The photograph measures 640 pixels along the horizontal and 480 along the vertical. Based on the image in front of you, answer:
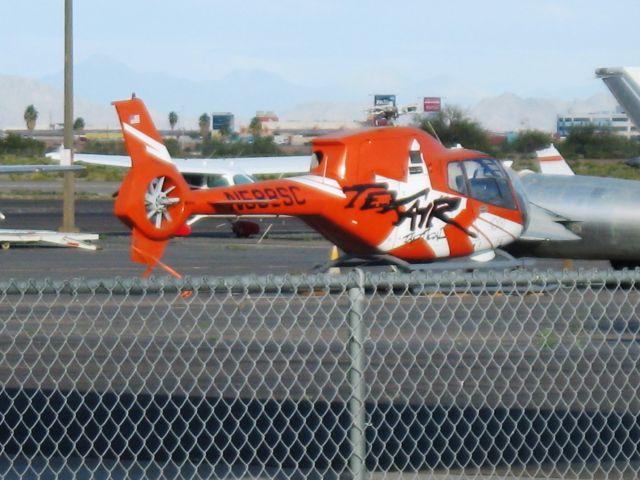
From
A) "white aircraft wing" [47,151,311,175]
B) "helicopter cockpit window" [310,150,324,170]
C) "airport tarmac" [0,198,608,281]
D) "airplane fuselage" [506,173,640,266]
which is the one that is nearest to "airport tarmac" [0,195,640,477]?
"helicopter cockpit window" [310,150,324,170]

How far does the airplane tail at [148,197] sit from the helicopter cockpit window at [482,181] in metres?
3.70

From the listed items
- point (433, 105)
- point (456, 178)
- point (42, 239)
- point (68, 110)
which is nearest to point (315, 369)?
point (456, 178)

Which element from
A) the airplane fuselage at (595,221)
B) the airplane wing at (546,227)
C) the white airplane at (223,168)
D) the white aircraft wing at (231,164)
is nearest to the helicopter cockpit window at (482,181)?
the airplane wing at (546,227)

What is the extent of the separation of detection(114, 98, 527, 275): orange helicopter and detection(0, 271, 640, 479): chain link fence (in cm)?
386

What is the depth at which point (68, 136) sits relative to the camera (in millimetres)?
32406

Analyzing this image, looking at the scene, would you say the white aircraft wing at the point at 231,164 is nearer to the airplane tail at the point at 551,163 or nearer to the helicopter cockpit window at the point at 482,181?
the airplane tail at the point at 551,163

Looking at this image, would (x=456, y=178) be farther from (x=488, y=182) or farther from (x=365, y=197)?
(x=365, y=197)

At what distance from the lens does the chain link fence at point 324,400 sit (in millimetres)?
6469

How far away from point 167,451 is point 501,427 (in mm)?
2240

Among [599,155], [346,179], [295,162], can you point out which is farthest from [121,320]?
[599,155]

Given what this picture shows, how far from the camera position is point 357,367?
6.10 metres

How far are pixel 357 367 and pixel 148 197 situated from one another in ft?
35.2

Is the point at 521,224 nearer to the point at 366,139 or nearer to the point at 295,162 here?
the point at 366,139

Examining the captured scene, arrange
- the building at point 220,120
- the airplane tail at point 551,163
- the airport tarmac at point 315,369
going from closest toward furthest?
the airport tarmac at point 315,369
the airplane tail at point 551,163
the building at point 220,120
